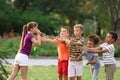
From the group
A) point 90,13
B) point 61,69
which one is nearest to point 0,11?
point 90,13

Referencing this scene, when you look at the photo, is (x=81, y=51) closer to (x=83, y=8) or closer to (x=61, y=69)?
(x=61, y=69)

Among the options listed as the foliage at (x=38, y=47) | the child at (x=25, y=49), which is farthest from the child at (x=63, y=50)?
the foliage at (x=38, y=47)

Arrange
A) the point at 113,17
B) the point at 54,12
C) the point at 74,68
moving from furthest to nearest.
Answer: the point at 54,12
the point at 113,17
the point at 74,68

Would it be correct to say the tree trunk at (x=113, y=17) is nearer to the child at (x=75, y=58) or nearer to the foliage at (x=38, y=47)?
the foliage at (x=38, y=47)

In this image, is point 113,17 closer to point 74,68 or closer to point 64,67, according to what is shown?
point 64,67

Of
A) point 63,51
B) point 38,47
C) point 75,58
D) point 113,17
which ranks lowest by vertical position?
point 75,58

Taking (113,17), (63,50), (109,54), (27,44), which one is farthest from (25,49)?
(113,17)

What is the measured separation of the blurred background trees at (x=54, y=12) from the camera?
3653cm

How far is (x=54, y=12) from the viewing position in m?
53.2

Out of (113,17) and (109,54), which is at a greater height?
(113,17)

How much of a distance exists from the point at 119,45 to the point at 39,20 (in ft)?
51.9

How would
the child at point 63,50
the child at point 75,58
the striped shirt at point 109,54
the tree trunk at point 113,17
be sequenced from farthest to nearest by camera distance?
the tree trunk at point 113,17, the child at point 63,50, the child at point 75,58, the striped shirt at point 109,54

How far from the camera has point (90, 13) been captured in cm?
5597

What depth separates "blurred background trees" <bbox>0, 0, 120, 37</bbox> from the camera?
120 ft
